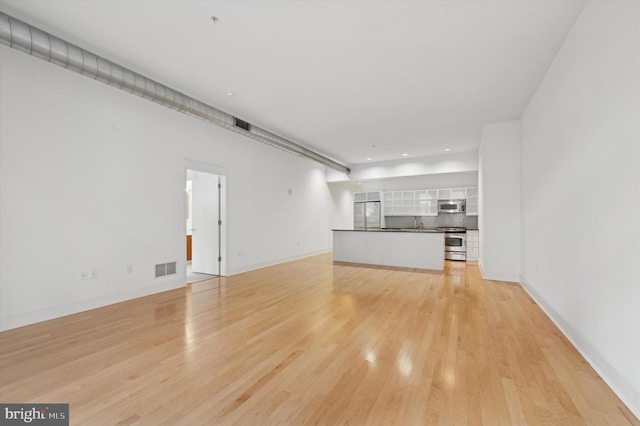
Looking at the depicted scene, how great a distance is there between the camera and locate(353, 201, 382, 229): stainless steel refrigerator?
9.84 m

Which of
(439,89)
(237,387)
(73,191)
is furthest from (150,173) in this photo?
(439,89)

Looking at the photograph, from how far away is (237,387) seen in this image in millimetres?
1991

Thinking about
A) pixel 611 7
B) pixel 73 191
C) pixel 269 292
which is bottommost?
pixel 269 292

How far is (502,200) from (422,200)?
12.3 ft

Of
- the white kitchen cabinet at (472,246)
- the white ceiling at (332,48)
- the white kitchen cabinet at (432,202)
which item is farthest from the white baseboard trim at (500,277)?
the white kitchen cabinet at (432,202)

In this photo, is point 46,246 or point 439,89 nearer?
point 46,246

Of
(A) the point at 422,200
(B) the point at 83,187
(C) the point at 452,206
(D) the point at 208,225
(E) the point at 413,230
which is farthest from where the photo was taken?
(A) the point at 422,200

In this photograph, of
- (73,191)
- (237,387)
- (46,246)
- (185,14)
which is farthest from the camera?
(73,191)

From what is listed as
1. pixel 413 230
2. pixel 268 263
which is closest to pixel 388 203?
pixel 413 230

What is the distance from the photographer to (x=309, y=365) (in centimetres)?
230

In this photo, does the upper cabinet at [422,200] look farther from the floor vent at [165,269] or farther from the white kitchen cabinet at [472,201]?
the floor vent at [165,269]

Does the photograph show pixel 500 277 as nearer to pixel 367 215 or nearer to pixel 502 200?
pixel 502 200

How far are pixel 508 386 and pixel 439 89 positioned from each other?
380cm

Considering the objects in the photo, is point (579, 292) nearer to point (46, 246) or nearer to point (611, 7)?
point (611, 7)
